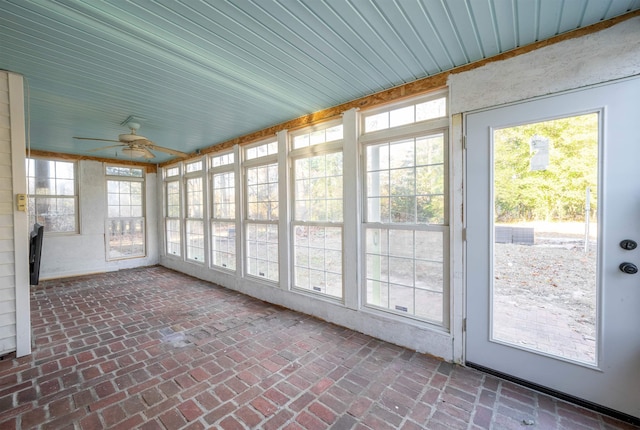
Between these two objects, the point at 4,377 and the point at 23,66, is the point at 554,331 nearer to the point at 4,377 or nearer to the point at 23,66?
the point at 4,377

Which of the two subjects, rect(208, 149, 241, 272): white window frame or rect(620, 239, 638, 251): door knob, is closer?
rect(620, 239, 638, 251): door knob

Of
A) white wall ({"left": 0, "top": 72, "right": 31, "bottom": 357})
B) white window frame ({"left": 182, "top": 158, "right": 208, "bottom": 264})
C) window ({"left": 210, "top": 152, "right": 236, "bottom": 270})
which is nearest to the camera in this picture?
white wall ({"left": 0, "top": 72, "right": 31, "bottom": 357})

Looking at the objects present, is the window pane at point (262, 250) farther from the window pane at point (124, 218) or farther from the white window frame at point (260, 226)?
the window pane at point (124, 218)

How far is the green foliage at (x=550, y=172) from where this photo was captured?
199cm

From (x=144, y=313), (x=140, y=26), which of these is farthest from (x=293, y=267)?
(x=140, y=26)

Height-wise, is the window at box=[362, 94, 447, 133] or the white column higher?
the window at box=[362, 94, 447, 133]

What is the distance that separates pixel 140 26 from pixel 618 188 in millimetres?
3516

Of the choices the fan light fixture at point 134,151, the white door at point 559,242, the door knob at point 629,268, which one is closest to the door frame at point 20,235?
the fan light fixture at point 134,151

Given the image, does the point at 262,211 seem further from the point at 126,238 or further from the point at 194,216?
the point at 126,238

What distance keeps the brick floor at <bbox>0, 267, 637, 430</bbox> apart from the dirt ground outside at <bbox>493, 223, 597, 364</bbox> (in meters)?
0.42

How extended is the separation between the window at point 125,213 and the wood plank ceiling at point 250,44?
378 centimetres

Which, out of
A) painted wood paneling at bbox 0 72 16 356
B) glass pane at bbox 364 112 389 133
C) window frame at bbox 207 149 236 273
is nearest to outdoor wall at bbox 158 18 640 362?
glass pane at bbox 364 112 389 133

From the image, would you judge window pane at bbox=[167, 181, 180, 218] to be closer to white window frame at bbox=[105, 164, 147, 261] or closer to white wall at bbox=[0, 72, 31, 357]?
white window frame at bbox=[105, 164, 147, 261]

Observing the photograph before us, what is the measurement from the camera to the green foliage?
1.99m
